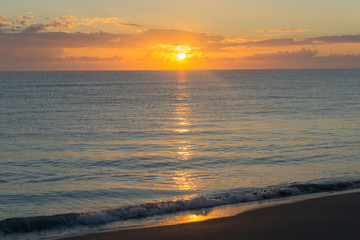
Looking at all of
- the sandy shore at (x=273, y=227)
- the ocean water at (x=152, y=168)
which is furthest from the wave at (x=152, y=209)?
the sandy shore at (x=273, y=227)

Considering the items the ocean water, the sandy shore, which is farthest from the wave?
the sandy shore

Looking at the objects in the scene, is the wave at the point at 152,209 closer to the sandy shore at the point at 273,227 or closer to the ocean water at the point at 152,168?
the ocean water at the point at 152,168

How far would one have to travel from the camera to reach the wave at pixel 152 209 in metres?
11.7

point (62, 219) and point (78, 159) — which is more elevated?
point (78, 159)

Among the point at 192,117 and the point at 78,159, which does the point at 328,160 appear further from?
the point at 192,117

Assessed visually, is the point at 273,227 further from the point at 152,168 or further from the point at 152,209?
the point at 152,168

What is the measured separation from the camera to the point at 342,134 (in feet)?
89.2

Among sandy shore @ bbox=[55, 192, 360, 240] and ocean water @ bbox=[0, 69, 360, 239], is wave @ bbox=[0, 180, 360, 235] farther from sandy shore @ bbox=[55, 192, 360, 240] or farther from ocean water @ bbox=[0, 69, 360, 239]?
sandy shore @ bbox=[55, 192, 360, 240]

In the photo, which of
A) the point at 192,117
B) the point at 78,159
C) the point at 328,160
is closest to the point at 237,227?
the point at 328,160

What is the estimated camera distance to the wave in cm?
1166

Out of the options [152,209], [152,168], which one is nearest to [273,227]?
[152,209]

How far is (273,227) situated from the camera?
10852mm

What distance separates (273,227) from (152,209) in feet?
13.3

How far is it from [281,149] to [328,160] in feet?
10.5
